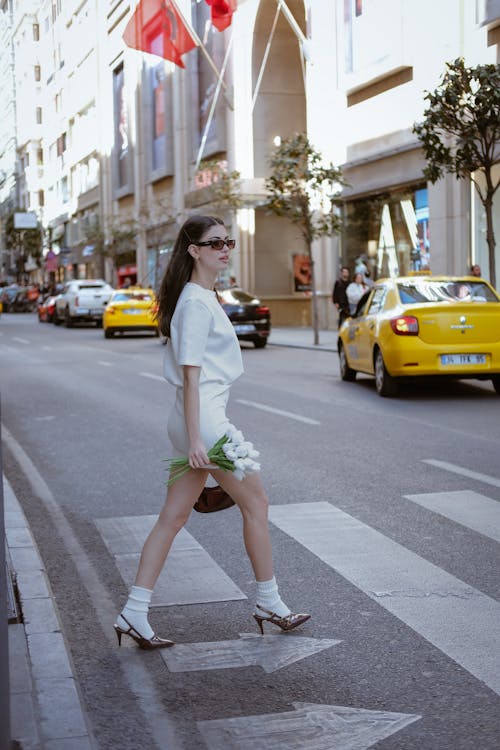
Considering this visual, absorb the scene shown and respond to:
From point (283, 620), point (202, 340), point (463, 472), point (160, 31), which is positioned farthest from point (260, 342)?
point (202, 340)

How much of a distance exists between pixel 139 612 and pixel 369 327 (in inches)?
422

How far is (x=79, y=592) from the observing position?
17.3 ft

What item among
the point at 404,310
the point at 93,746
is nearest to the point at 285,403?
the point at 404,310

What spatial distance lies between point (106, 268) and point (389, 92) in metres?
40.0

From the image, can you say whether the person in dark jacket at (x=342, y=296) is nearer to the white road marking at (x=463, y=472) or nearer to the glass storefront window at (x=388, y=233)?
Result: the glass storefront window at (x=388, y=233)

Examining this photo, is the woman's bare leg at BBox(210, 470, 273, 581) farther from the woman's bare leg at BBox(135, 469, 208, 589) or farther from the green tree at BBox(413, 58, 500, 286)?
the green tree at BBox(413, 58, 500, 286)

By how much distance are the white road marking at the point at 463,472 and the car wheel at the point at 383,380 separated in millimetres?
5072

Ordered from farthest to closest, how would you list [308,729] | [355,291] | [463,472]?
[355,291]
[463,472]
[308,729]

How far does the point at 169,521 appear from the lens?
440cm

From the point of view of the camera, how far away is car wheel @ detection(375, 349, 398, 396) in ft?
46.2

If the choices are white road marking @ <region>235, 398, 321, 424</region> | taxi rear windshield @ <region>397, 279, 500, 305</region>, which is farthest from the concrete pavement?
taxi rear windshield @ <region>397, 279, 500, 305</region>

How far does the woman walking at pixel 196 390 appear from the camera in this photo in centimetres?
421

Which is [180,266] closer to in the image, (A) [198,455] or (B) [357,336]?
(A) [198,455]

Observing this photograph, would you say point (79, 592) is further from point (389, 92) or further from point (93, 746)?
point (389, 92)
